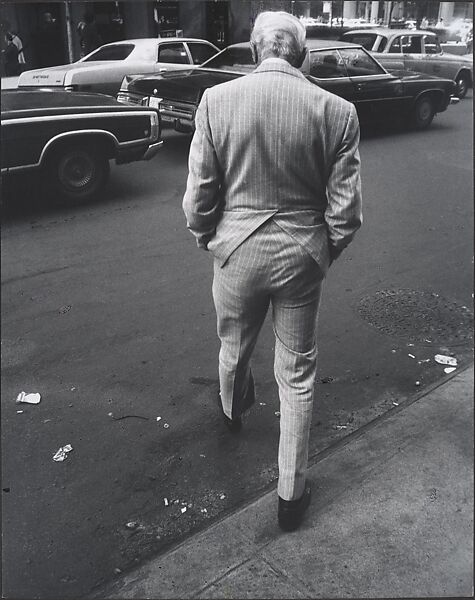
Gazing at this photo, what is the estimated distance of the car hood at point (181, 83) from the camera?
2469 mm

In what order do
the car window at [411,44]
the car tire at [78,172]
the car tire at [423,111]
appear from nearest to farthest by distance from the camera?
1. the car window at [411,44]
2. the car tire at [423,111]
3. the car tire at [78,172]

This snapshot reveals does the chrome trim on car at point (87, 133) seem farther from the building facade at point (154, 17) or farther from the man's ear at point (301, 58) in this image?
the man's ear at point (301, 58)

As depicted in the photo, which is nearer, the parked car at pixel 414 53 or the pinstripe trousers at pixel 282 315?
the pinstripe trousers at pixel 282 315

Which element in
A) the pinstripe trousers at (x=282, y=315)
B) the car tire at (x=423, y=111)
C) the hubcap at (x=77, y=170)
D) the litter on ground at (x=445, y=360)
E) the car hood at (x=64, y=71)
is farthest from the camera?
the litter on ground at (x=445, y=360)

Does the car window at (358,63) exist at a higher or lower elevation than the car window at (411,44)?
lower

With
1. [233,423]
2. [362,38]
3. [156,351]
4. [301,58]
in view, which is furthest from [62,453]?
[362,38]

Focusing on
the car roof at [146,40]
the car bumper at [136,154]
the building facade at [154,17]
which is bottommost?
the car bumper at [136,154]

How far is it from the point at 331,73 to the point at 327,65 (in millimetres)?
53

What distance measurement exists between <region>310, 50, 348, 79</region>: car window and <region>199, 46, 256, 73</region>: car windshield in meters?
0.26

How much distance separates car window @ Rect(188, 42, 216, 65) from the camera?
251 centimetres

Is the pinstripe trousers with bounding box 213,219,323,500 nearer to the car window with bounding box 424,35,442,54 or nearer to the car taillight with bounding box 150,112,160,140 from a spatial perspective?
the car taillight with bounding box 150,112,160,140

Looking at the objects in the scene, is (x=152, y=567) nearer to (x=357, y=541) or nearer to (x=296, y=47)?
(x=357, y=541)

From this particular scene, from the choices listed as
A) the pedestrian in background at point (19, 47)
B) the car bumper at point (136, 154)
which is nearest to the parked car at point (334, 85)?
the car bumper at point (136, 154)

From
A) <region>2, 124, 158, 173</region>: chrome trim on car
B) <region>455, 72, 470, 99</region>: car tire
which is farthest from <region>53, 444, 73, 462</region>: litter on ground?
<region>455, 72, 470, 99</region>: car tire
